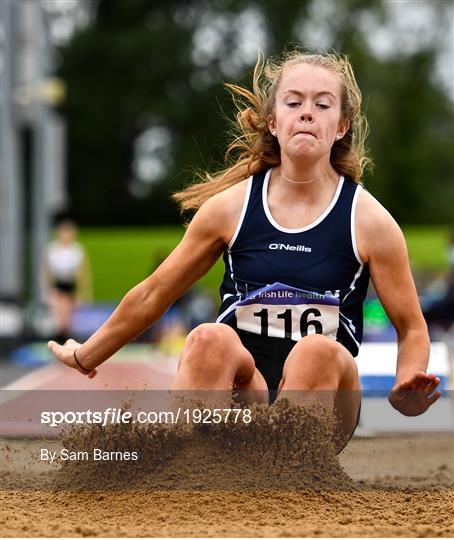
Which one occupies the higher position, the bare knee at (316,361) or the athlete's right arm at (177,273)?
the athlete's right arm at (177,273)

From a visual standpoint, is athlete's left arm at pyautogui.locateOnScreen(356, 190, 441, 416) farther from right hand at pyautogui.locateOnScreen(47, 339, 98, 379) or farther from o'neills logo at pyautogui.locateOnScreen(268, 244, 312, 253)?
right hand at pyautogui.locateOnScreen(47, 339, 98, 379)

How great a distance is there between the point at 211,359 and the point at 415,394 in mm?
680

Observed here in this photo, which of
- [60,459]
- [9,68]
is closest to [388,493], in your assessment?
[60,459]

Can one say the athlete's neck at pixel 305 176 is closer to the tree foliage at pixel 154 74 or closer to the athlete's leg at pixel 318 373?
the athlete's leg at pixel 318 373

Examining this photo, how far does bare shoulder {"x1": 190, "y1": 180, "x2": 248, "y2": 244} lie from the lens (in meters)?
4.20

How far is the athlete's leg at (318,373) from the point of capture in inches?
152

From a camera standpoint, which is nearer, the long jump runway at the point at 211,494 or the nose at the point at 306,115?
the long jump runway at the point at 211,494

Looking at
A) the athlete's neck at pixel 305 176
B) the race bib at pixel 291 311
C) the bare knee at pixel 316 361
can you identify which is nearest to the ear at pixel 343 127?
the athlete's neck at pixel 305 176

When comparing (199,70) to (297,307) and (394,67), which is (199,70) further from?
(297,307)

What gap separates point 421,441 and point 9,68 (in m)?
16.3

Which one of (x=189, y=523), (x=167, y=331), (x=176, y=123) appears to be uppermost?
(x=176, y=123)

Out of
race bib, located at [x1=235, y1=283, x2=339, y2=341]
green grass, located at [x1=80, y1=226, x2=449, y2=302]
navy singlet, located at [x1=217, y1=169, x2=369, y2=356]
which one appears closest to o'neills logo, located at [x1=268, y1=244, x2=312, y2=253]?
navy singlet, located at [x1=217, y1=169, x2=369, y2=356]

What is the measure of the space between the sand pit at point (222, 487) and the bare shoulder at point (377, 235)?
633 millimetres

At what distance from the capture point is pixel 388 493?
418 cm
